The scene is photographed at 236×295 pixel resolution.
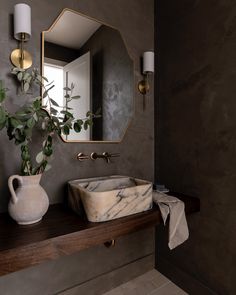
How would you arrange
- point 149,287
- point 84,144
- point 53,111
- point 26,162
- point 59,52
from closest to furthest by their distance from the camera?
1. point 26,162
2. point 53,111
3. point 59,52
4. point 84,144
5. point 149,287

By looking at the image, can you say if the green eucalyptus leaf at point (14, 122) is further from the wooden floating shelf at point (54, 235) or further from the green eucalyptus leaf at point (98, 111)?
the green eucalyptus leaf at point (98, 111)

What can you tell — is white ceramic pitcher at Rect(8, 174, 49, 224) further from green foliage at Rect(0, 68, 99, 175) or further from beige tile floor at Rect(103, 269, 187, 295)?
beige tile floor at Rect(103, 269, 187, 295)

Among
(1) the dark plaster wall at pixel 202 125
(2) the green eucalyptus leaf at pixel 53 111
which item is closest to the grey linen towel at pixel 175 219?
(1) the dark plaster wall at pixel 202 125

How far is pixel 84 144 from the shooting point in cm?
150

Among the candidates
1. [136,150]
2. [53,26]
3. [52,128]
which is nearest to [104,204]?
[52,128]

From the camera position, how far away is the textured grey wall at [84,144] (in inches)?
47.8

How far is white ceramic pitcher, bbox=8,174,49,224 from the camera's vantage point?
988mm

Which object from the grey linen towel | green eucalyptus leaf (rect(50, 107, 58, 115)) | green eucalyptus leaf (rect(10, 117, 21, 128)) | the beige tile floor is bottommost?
the beige tile floor

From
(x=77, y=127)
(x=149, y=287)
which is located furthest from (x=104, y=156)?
(x=149, y=287)

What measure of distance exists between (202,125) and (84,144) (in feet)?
2.76

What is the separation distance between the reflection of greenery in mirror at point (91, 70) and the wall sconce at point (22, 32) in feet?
0.37

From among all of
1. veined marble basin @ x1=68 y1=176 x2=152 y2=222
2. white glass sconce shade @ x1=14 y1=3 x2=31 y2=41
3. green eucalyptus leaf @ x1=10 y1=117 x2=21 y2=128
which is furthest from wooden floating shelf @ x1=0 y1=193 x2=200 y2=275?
white glass sconce shade @ x1=14 y1=3 x2=31 y2=41

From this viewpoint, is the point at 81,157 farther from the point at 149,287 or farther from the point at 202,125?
the point at 149,287

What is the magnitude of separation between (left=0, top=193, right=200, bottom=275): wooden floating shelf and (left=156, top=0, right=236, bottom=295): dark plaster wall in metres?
0.47
